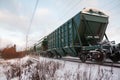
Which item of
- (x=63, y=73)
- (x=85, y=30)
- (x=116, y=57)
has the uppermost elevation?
(x=85, y=30)

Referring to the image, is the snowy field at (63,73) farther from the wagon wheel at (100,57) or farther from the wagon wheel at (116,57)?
the wagon wheel at (116,57)

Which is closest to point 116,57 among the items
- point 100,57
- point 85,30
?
point 100,57

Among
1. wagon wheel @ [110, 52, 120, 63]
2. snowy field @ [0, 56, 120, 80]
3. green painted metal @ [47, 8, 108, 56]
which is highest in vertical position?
green painted metal @ [47, 8, 108, 56]

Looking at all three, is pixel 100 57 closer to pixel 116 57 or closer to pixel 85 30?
pixel 116 57

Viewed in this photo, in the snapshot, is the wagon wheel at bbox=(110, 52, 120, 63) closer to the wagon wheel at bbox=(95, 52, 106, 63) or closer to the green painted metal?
the wagon wheel at bbox=(95, 52, 106, 63)

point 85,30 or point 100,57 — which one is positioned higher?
point 85,30

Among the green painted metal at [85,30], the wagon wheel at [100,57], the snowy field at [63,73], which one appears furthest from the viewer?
the green painted metal at [85,30]

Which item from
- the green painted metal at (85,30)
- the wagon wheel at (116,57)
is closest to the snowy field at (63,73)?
the wagon wheel at (116,57)

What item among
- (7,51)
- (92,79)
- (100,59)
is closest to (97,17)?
(100,59)

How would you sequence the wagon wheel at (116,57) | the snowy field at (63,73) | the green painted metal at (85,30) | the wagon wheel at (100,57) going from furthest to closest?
the green painted metal at (85,30), the wagon wheel at (116,57), the wagon wheel at (100,57), the snowy field at (63,73)

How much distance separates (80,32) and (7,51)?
23.2 metres

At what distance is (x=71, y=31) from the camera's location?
12.3 meters

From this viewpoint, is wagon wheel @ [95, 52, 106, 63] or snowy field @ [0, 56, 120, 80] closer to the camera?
snowy field @ [0, 56, 120, 80]

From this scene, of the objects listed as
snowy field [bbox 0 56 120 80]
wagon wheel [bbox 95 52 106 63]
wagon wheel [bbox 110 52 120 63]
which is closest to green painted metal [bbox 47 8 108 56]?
wagon wheel [bbox 95 52 106 63]
